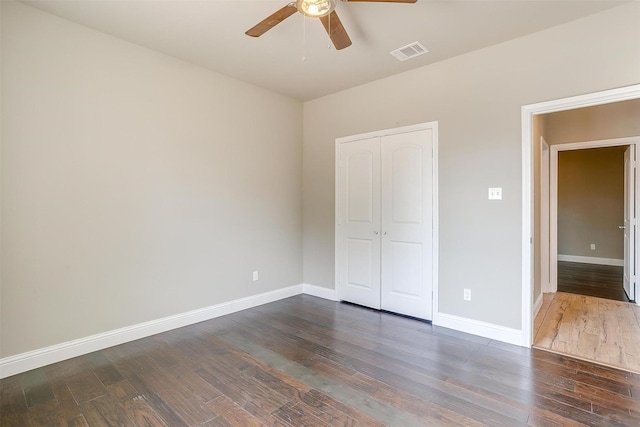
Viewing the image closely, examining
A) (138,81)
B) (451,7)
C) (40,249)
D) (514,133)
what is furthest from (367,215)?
(40,249)

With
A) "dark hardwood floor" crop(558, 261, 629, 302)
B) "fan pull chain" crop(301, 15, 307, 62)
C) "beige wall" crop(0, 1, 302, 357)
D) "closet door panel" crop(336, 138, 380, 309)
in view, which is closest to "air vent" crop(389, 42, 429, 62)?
"fan pull chain" crop(301, 15, 307, 62)

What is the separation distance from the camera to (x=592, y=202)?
6.59 m

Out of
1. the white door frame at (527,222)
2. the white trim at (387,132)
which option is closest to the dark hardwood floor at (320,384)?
the white door frame at (527,222)

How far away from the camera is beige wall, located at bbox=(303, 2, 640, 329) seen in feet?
8.16

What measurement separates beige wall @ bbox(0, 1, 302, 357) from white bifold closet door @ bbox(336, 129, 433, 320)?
112cm

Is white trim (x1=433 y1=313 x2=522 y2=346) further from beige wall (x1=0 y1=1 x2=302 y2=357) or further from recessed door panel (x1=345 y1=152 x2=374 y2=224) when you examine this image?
beige wall (x1=0 y1=1 x2=302 y2=357)

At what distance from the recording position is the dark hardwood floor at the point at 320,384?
74.2 inches

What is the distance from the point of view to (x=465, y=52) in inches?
122

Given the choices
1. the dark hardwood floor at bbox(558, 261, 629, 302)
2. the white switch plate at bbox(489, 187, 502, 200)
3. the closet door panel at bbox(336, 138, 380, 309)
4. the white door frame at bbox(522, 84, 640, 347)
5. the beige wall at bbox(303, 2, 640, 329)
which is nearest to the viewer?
the beige wall at bbox(303, 2, 640, 329)

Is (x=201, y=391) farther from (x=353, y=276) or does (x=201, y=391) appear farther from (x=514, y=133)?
(x=514, y=133)

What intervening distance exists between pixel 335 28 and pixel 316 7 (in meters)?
0.25

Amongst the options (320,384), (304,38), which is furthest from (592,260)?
(304,38)

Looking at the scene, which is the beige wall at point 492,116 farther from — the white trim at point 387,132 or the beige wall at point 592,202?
the beige wall at point 592,202

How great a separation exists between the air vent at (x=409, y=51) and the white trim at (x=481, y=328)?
8.82 ft
